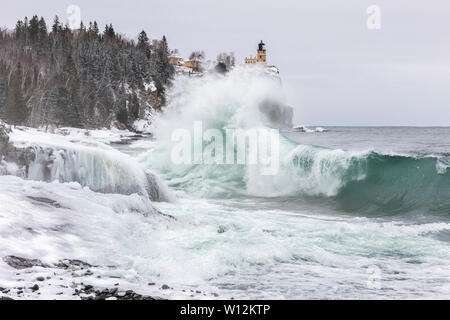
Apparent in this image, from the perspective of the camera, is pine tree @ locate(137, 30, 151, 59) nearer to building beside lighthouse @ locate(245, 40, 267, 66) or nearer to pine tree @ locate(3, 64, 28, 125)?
building beside lighthouse @ locate(245, 40, 267, 66)

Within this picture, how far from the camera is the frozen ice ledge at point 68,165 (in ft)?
50.6

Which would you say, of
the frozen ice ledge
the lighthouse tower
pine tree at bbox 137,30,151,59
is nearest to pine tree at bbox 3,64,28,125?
A: the frozen ice ledge

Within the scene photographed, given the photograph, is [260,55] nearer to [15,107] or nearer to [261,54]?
[261,54]

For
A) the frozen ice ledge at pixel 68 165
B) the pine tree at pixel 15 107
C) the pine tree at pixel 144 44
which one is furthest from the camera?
the pine tree at pixel 144 44

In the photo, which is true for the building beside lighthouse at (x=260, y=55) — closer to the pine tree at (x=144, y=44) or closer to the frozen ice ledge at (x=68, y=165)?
the pine tree at (x=144, y=44)

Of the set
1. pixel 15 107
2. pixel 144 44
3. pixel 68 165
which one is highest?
pixel 144 44

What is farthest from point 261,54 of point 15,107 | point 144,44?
point 15,107

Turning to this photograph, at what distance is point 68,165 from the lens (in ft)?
53.1

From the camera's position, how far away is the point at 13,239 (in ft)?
28.9

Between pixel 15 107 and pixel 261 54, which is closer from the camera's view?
pixel 15 107

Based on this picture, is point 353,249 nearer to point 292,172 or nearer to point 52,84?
point 292,172

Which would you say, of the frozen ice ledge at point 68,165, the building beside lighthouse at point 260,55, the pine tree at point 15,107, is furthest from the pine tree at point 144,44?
the frozen ice ledge at point 68,165
